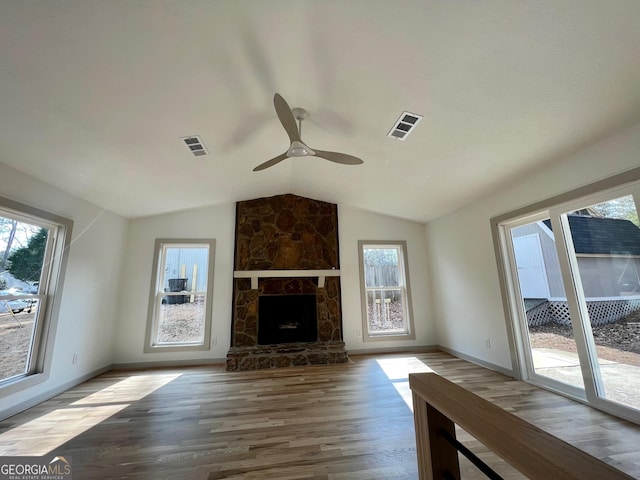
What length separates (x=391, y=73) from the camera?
87.0 inches

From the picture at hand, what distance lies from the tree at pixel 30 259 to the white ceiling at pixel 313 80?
681 millimetres

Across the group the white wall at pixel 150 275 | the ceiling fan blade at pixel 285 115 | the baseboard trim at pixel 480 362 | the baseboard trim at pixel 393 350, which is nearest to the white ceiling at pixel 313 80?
the ceiling fan blade at pixel 285 115

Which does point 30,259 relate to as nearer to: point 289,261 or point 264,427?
point 264,427

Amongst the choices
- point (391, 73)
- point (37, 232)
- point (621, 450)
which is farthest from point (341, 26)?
point (37, 232)

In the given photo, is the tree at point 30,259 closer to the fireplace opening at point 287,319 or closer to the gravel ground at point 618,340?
the fireplace opening at point 287,319

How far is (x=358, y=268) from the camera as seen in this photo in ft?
17.2

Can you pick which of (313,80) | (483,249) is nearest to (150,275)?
(313,80)

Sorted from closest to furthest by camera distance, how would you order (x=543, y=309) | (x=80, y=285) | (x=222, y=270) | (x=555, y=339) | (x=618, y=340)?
(x=618, y=340) → (x=555, y=339) → (x=543, y=309) → (x=80, y=285) → (x=222, y=270)

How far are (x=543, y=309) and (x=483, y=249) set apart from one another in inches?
41.7

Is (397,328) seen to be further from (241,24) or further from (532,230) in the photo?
(241,24)

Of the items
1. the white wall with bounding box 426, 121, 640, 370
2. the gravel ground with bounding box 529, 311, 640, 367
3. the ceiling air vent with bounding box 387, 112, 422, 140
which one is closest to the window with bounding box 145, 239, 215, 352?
the ceiling air vent with bounding box 387, 112, 422, 140

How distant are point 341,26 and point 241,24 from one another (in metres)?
0.70

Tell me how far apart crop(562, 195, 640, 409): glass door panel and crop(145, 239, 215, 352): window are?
5.06 m

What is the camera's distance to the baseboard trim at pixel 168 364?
4293 millimetres
